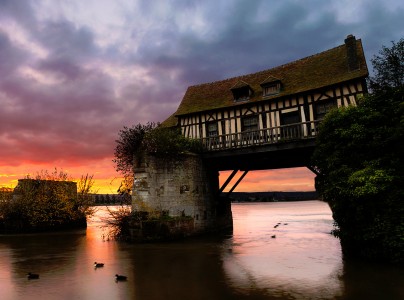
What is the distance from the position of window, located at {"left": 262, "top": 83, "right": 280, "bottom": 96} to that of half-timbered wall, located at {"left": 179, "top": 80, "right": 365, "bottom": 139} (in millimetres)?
542

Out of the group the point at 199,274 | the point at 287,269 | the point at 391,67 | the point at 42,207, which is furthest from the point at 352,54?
the point at 42,207

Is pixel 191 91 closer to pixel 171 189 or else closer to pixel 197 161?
pixel 197 161

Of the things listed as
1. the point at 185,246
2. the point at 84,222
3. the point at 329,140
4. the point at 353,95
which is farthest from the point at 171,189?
the point at 84,222

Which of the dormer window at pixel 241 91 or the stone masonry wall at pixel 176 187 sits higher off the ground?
the dormer window at pixel 241 91

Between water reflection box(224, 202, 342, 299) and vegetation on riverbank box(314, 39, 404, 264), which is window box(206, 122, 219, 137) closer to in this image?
water reflection box(224, 202, 342, 299)

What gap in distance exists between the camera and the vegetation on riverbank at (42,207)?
2247 cm

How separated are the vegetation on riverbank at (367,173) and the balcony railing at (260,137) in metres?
3.95

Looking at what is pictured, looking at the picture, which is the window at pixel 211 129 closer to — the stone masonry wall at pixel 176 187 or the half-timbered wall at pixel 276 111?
the half-timbered wall at pixel 276 111

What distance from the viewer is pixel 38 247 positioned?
594 inches

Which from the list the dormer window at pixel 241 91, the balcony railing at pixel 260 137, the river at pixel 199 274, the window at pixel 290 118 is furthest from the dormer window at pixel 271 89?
the river at pixel 199 274

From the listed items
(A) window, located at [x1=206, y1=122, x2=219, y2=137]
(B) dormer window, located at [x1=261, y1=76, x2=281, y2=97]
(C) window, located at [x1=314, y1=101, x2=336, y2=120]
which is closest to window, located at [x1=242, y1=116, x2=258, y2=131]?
(B) dormer window, located at [x1=261, y1=76, x2=281, y2=97]

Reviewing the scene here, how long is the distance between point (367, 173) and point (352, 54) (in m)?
9.14

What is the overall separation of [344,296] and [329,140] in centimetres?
592

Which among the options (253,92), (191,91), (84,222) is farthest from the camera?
(84,222)
